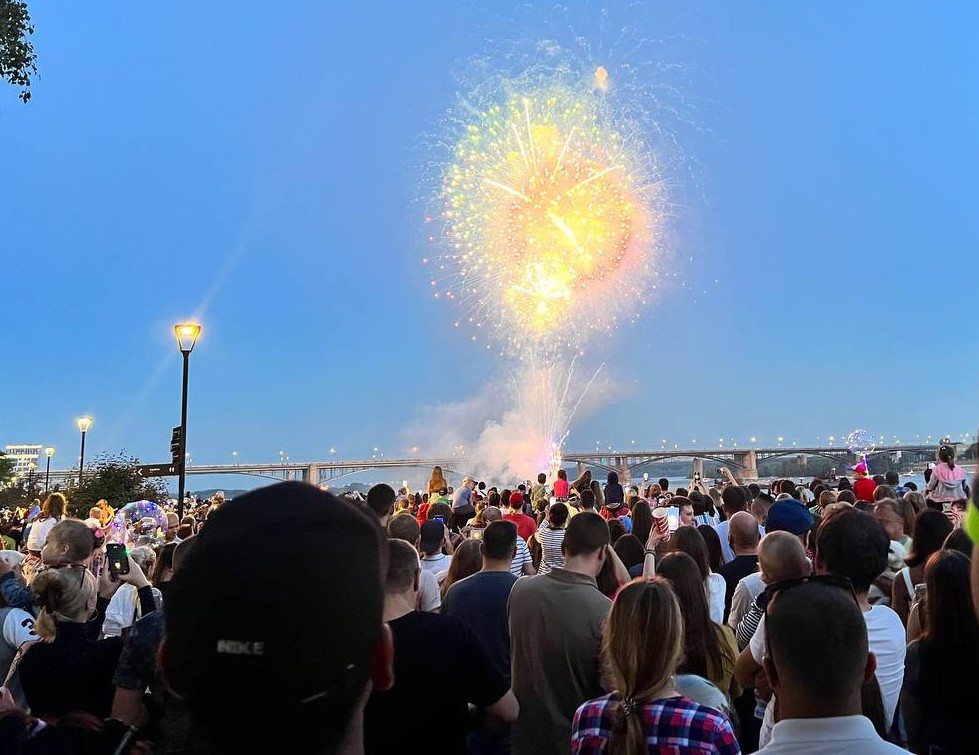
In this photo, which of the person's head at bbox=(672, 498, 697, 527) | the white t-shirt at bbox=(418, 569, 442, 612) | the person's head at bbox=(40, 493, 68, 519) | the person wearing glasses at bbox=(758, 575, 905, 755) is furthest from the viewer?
the person's head at bbox=(40, 493, 68, 519)

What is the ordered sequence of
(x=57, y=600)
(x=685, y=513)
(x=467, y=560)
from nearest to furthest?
(x=57, y=600) → (x=467, y=560) → (x=685, y=513)

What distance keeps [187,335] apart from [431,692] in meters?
15.0

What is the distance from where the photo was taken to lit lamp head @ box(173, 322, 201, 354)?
16.5m

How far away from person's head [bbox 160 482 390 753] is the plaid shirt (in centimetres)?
204

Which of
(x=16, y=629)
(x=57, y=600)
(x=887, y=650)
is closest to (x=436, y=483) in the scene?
(x=16, y=629)

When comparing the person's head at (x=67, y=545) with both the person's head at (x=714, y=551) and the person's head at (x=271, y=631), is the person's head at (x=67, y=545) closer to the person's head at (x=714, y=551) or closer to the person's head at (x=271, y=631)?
the person's head at (x=271, y=631)

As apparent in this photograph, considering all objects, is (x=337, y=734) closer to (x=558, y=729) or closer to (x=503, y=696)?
(x=503, y=696)

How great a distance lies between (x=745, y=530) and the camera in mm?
6824

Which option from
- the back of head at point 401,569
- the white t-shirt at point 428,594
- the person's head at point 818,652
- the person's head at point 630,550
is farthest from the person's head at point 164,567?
the person's head at point 818,652

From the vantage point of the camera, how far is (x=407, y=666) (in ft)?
11.8

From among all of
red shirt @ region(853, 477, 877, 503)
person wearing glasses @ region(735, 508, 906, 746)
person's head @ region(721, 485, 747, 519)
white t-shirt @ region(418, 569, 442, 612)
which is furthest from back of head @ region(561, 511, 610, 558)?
red shirt @ region(853, 477, 877, 503)

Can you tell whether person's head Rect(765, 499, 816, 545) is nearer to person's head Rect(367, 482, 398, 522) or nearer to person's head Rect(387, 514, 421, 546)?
person's head Rect(387, 514, 421, 546)

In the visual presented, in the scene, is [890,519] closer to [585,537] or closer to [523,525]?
[585,537]

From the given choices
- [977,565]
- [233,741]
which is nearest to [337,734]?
[233,741]
